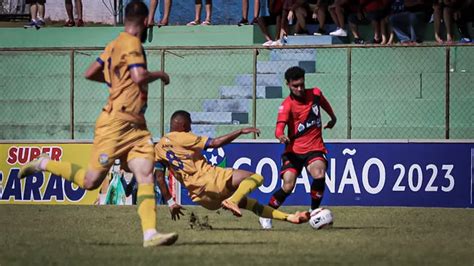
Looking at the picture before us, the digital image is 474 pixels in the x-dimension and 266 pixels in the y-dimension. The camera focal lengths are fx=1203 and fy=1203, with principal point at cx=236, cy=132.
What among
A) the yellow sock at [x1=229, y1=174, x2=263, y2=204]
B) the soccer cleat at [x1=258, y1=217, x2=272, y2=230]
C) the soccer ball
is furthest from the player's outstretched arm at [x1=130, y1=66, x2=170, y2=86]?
the soccer cleat at [x1=258, y1=217, x2=272, y2=230]

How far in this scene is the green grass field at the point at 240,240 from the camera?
980cm

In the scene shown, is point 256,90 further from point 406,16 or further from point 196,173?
point 196,173

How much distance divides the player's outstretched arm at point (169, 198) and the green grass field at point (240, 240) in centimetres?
22

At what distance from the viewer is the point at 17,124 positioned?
78.9 feet

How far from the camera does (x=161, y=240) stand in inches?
409

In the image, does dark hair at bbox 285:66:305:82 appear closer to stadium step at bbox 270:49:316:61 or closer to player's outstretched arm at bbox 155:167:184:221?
player's outstretched arm at bbox 155:167:184:221

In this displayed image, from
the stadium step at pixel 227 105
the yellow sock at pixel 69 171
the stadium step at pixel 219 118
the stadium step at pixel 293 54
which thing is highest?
the stadium step at pixel 293 54

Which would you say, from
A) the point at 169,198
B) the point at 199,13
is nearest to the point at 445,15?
the point at 199,13

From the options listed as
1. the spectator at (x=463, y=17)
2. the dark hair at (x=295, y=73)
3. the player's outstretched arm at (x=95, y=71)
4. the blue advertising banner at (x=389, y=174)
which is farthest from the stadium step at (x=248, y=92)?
the player's outstretched arm at (x=95, y=71)

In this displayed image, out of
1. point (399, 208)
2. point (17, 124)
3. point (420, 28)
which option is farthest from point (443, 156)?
point (17, 124)

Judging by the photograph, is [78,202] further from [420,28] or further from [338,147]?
[420,28]

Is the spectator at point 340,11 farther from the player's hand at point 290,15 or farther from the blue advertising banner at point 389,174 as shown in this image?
the blue advertising banner at point 389,174

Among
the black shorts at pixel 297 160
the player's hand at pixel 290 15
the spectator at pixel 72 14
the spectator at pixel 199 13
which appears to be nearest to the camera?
the black shorts at pixel 297 160

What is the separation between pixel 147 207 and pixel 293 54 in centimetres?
1386
